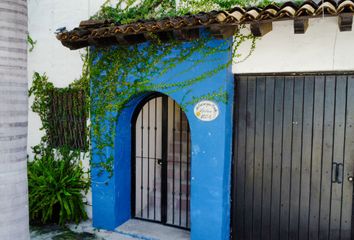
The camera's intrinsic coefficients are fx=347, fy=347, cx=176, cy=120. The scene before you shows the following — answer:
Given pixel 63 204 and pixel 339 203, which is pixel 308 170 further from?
pixel 63 204

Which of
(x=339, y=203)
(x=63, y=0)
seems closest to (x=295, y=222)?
(x=339, y=203)

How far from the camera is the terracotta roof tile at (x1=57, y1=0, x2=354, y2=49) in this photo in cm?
424

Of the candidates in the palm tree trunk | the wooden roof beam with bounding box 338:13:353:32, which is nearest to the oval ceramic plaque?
the wooden roof beam with bounding box 338:13:353:32

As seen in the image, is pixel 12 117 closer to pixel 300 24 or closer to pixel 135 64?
pixel 135 64

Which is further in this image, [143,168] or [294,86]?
[143,168]

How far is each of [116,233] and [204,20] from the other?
435 centimetres

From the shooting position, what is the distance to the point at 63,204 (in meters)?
6.90

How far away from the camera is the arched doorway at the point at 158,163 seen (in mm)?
6941

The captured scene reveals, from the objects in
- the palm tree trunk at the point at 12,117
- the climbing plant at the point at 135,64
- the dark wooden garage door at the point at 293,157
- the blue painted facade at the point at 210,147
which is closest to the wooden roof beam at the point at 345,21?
the dark wooden garage door at the point at 293,157

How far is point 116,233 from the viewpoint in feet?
22.1

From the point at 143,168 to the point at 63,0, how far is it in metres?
4.01

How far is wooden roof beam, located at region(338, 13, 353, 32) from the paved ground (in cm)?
434

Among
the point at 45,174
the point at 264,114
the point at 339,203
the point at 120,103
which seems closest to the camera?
the point at 339,203

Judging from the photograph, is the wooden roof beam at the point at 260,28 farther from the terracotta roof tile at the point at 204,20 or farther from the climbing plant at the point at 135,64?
the climbing plant at the point at 135,64
